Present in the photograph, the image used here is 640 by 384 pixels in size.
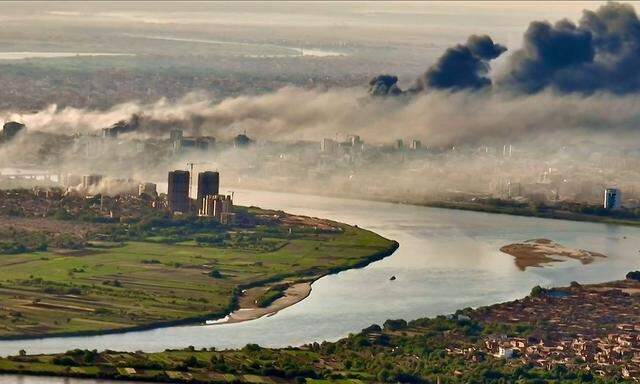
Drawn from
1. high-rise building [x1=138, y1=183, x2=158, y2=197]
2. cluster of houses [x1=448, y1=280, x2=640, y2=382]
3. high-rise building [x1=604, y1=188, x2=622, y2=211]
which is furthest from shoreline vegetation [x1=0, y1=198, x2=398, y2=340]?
high-rise building [x1=604, y1=188, x2=622, y2=211]

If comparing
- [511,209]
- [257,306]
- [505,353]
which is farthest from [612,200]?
[505,353]

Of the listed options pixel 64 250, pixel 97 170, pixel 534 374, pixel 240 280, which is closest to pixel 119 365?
pixel 534 374

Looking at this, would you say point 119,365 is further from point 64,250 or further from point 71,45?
point 71,45

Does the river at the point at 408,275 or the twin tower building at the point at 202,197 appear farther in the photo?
the twin tower building at the point at 202,197

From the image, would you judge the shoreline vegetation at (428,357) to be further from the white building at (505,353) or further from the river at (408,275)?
the river at (408,275)

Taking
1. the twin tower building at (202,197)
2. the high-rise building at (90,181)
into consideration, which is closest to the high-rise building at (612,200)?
the twin tower building at (202,197)

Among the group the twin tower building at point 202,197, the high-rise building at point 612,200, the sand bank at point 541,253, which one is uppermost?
the high-rise building at point 612,200
